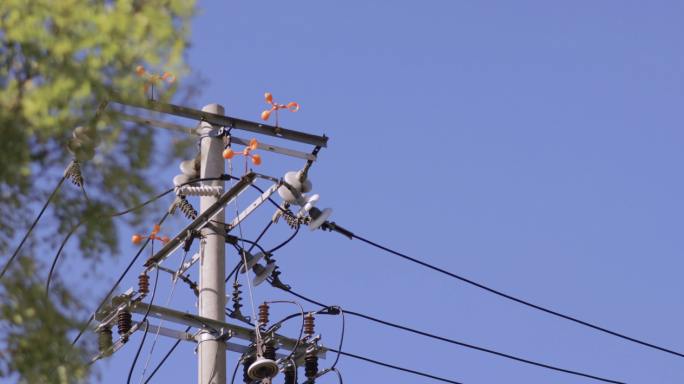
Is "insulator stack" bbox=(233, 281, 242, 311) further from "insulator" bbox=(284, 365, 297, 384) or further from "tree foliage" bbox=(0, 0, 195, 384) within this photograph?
"tree foliage" bbox=(0, 0, 195, 384)

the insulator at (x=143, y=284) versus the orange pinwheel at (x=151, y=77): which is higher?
the insulator at (x=143, y=284)

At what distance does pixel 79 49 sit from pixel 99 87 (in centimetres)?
24

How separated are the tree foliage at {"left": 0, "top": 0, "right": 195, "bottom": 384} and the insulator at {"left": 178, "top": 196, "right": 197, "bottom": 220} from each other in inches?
178

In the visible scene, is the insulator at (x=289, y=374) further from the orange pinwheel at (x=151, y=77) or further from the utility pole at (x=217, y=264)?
the orange pinwheel at (x=151, y=77)

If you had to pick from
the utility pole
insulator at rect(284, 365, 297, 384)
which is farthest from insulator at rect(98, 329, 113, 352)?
insulator at rect(284, 365, 297, 384)

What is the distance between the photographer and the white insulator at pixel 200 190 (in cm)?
1091

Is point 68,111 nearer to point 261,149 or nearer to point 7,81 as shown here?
point 7,81

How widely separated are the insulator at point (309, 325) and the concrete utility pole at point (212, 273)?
2.65 feet

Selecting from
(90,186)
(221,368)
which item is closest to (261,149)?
(221,368)

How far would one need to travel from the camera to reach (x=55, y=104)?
6.08m

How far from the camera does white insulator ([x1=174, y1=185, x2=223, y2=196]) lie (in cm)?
1091

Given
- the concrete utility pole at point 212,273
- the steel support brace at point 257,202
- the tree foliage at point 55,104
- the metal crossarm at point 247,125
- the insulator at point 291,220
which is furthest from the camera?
the metal crossarm at point 247,125

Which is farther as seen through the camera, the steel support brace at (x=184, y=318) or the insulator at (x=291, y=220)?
the insulator at (x=291, y=220)

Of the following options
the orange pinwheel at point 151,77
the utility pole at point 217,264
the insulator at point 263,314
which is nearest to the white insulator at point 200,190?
the utility pole at point 217,264
